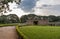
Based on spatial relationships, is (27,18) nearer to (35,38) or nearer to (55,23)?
(55,23)

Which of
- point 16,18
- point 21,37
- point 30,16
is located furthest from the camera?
point 30,16

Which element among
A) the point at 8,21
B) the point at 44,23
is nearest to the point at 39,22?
the point at 44,23

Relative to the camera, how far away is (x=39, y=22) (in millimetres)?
43500

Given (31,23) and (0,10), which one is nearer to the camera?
(0,10)

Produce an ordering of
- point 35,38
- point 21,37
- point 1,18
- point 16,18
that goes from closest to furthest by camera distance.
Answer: point 21,37, point 35,38, point 1,18, point 16,18

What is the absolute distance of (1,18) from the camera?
131ft

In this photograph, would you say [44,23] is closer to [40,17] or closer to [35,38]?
[40,17]

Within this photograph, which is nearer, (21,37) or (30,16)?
(21,37)

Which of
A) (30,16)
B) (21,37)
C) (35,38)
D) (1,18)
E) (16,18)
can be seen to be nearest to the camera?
(21,37)

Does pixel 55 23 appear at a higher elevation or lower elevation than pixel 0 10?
lower

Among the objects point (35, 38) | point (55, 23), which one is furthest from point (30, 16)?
point (35, 38)

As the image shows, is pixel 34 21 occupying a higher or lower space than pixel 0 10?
lower

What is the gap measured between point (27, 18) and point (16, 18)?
13.4ft

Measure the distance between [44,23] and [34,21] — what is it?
2.69m
